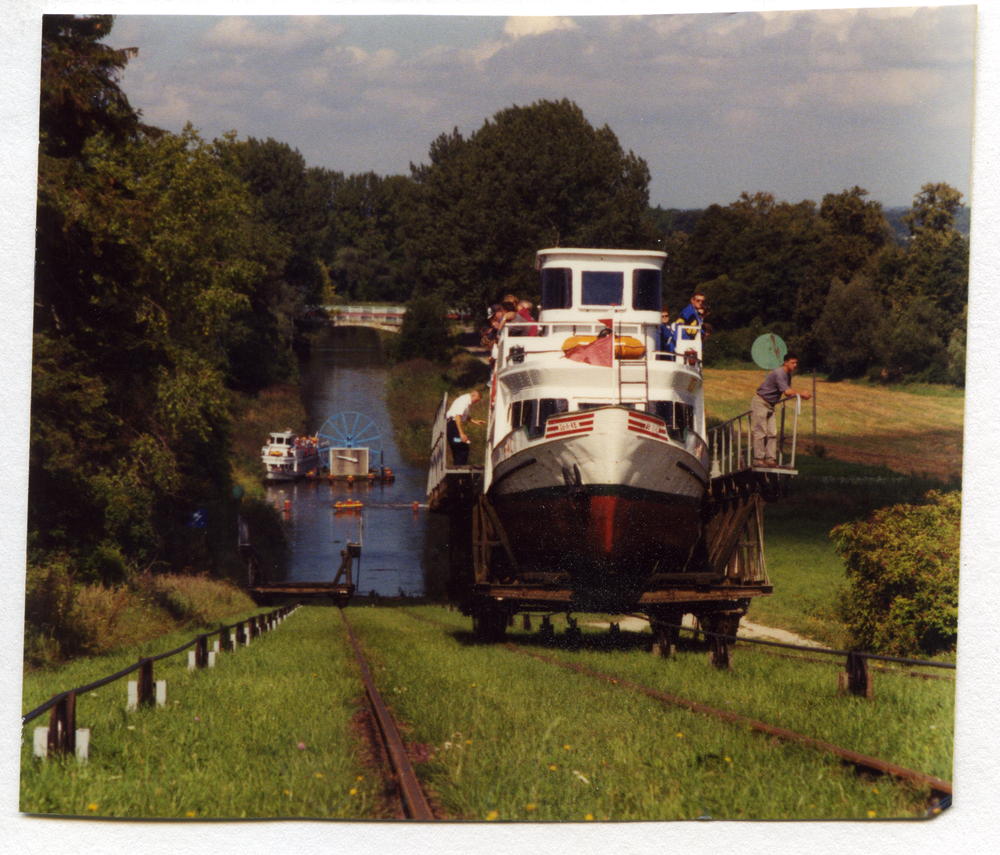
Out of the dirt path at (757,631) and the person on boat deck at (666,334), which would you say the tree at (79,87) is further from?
the dirt path at (757,631)

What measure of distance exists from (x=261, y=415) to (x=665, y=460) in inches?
202

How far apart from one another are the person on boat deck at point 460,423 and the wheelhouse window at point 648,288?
8.08ft

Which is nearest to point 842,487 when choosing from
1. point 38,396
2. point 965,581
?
point 965,581

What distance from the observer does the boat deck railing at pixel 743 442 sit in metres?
10.6

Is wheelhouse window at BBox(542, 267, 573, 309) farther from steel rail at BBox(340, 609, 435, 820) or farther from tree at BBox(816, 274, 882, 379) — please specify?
steel rail at BBox(340, 609, 435, 820)

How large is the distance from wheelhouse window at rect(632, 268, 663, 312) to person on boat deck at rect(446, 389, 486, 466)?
2461mm

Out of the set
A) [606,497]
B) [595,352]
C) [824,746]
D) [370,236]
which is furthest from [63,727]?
[595,352]

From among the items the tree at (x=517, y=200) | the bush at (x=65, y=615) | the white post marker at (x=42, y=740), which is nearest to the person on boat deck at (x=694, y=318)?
the tree at (x=517, y=200)

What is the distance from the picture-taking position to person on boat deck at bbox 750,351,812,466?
405 inches

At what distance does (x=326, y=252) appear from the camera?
10.2 meters

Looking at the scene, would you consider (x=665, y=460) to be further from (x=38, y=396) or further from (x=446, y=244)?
(x=38, y=396)

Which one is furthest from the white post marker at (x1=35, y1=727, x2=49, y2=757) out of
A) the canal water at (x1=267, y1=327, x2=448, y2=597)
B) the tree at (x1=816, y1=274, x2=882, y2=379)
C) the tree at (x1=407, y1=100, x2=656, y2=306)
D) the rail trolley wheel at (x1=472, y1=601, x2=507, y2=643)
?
the tree at (x1=816, y1=274, x2=882, y2=379)

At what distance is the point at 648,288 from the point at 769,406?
208 centimetres

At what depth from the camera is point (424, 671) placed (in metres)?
9.88
